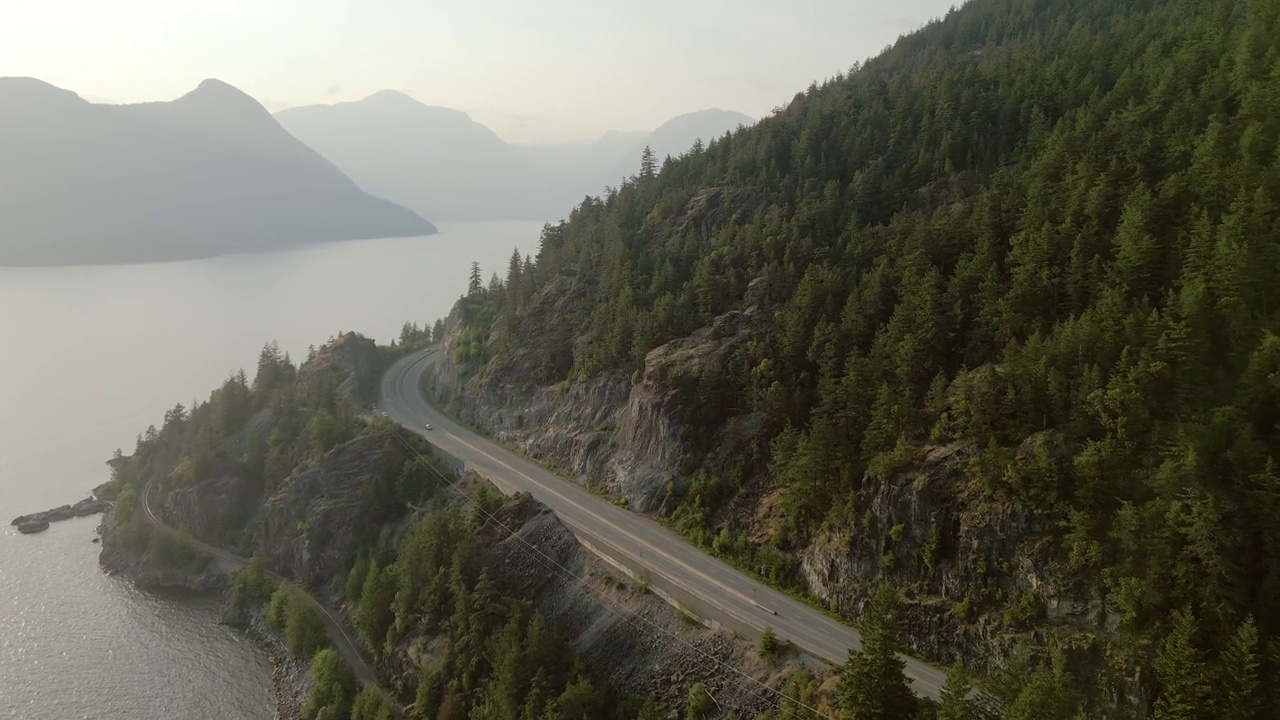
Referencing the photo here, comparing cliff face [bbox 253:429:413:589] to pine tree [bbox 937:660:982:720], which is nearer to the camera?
pine tree [bbox 937:660:982:720]

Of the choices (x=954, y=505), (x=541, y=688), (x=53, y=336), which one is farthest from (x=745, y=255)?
(x=53, y=336)

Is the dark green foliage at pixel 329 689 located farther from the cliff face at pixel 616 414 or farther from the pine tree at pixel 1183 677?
the pine tree at pixel 1183 677

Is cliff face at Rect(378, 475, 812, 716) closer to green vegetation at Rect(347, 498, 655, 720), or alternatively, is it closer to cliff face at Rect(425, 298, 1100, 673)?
green vegetation at Rect(347, 498, 655, 720)

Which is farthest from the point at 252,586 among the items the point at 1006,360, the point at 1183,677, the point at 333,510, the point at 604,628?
the point at 1183,677

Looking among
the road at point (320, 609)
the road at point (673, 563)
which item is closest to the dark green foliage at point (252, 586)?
the road at point (320, 609)

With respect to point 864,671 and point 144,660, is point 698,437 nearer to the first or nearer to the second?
point 864,671

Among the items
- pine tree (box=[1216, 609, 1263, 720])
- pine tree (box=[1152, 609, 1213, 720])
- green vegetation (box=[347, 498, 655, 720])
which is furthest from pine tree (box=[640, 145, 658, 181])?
pine tree (box=[1216, 609, 1263, 720])

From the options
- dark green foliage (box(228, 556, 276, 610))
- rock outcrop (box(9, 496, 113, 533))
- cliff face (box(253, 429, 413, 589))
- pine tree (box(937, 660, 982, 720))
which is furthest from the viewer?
rock outcrop (box(9, 496, 113, 533))
